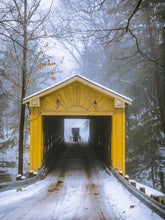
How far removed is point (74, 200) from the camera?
577 centimetres

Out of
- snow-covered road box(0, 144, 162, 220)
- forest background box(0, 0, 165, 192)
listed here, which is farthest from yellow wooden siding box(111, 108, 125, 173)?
forest background box(0, 0, 165, 192)

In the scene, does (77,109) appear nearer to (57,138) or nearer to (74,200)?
(74,200)

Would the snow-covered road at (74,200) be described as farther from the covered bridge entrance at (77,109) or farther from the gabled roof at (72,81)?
the gabled roof at (72,81)

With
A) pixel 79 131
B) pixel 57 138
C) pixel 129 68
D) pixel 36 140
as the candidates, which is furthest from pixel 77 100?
pixel 79 131

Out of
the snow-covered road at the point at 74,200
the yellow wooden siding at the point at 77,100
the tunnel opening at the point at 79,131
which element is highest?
the yellow wooden siding at the point at 77,100

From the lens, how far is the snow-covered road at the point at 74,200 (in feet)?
14.9

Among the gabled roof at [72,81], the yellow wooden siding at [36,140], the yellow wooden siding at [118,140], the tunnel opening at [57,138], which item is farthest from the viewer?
the tunnel opening at [57,138]

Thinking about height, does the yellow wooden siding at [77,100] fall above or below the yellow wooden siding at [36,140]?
above

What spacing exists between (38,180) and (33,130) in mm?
2492

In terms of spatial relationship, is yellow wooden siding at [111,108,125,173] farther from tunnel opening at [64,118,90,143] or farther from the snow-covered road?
tunnel opening at [64,118,90,143]

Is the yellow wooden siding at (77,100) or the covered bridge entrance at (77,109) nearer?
the covered bridge entrance at (77,109)

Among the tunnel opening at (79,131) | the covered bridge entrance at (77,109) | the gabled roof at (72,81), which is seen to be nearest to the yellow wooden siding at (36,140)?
the covered bridge entrance at (77,109)

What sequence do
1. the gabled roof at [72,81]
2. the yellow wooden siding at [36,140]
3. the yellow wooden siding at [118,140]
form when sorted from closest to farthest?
the gabled roof at [72,81] → the yellow wooden siding at [36,140] → the yellow wooden siding at [118,140]

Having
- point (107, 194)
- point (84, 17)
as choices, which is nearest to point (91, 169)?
point (107, 194)
